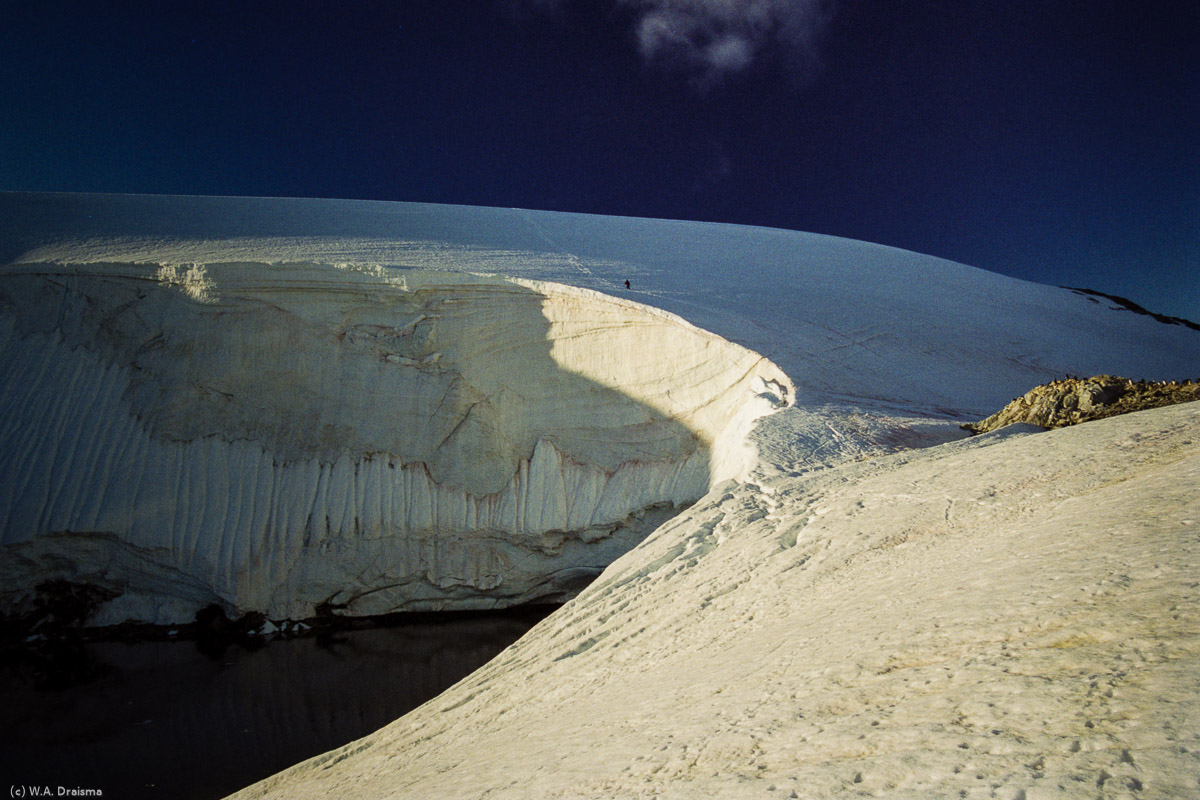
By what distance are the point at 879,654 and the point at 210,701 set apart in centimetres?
592

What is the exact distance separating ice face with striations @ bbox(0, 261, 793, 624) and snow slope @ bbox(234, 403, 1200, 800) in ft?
11.7

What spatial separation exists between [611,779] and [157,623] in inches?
293

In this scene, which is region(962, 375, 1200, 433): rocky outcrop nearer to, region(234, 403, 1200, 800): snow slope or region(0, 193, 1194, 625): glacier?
region(234, 403, 1200, 800): snow slope

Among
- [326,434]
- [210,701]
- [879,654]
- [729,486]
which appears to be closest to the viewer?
[879,654]

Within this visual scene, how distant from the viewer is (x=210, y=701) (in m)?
5.82

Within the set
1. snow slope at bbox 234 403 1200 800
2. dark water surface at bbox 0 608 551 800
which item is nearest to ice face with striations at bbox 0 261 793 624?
dark water surface at bbox 0 608 551 800

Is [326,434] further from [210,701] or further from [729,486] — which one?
[729,486]

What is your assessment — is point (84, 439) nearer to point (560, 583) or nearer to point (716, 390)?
point (560, 583)

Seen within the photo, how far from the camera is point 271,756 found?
4926 mm

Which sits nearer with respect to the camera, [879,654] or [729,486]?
[879,654]

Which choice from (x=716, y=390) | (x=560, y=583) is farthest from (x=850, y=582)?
(x=560, y=583)

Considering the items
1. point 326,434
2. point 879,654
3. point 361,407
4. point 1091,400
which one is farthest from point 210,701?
point 1091,400

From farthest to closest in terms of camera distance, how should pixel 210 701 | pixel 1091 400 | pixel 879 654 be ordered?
pixel 210 701
pixel 1091 400
pixel 879 654

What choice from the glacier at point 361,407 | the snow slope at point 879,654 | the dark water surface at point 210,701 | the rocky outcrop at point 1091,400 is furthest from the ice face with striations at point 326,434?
the snow slope at point 879,654
